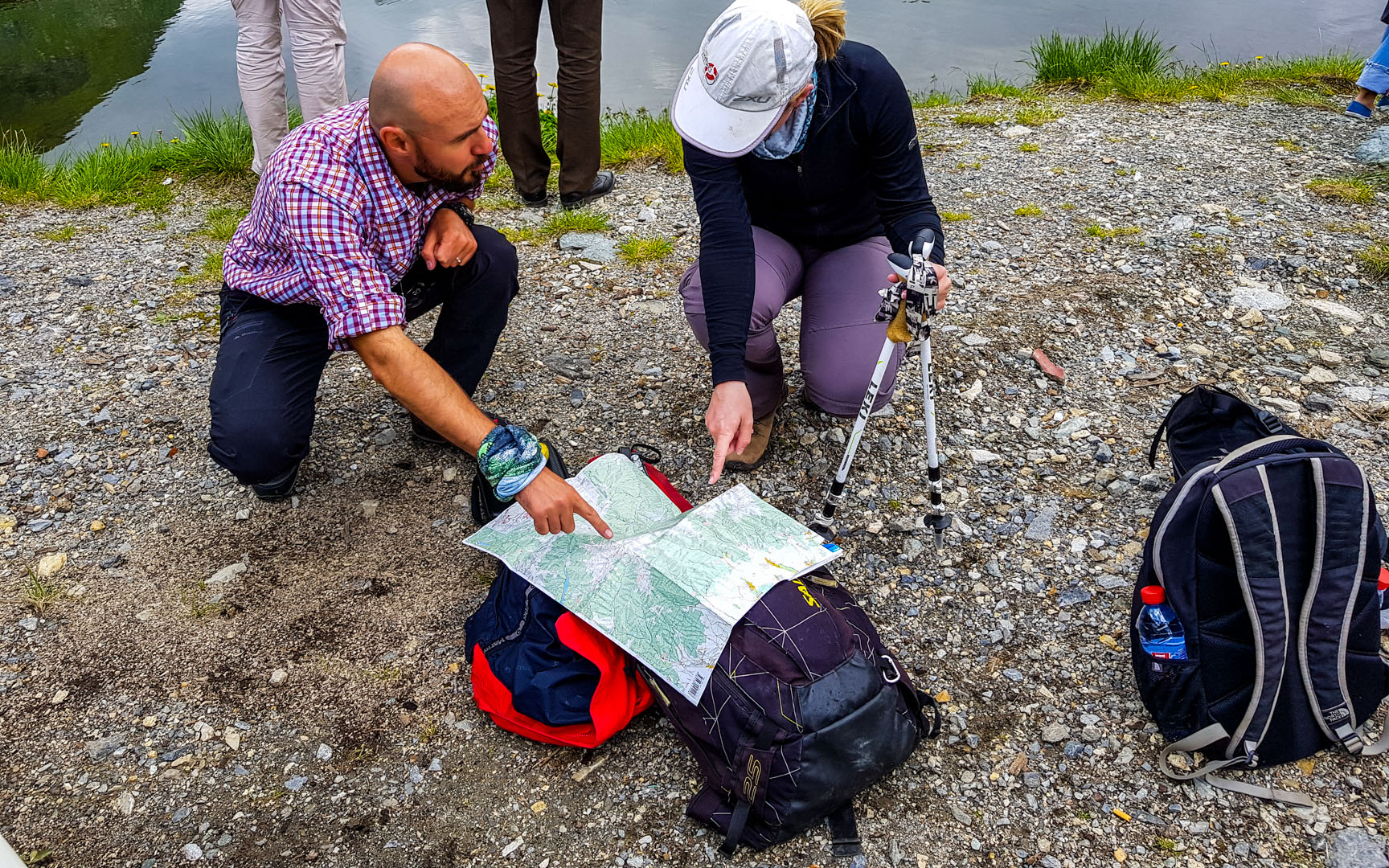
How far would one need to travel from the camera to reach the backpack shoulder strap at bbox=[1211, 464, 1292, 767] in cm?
242

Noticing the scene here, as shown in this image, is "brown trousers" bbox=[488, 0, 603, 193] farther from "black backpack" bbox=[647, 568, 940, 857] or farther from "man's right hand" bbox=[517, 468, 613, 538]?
"black backpack" bbox=[647, 568, 940, 857]

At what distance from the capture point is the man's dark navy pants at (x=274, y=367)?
3283mm

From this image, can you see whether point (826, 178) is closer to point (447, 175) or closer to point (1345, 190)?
point (447, 175)

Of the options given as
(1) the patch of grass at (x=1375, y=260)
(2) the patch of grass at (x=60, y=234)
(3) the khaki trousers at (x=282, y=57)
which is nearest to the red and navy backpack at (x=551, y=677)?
(3) the khaki trousers at (x=282, y=57)

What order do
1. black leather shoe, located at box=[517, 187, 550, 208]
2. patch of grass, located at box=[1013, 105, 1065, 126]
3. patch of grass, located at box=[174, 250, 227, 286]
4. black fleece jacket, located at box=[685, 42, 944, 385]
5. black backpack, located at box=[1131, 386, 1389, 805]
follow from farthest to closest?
patch of grass, located at box=[1013, 105, 1065, 126]
black leather shoe, located at box=[517, 187, 550, 208]
patch of grass, located at box=[174, 250, 227, 286]
black fleece jacket, located at box=[685, 42, 944, 385]
black backpack, located at box=[1131, 386, 1389, 805]

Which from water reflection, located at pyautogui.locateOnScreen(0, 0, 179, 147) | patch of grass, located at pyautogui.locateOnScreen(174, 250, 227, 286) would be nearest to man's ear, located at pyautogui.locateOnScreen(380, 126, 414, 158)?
patch of grass, located at pyautogui.locateOnScreen(174, 250, 227, 286)

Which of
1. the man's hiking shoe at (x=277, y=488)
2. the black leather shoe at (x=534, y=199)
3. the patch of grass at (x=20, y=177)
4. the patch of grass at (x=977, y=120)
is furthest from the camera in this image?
the patch of grass at (x=977, y=120)

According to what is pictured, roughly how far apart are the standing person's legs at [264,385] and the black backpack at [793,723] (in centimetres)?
179

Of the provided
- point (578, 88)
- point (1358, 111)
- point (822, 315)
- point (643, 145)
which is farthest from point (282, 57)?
point (1358, 111)

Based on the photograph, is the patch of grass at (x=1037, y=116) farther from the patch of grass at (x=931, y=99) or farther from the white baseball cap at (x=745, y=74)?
the white baseball cap at (x=745, y=74)

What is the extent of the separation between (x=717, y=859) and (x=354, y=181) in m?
2.40

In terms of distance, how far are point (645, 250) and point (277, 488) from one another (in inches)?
107

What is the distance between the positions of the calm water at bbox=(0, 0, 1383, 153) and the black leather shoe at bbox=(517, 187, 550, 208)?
4388 millimetres

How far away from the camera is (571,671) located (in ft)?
8.57
